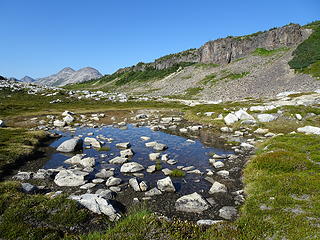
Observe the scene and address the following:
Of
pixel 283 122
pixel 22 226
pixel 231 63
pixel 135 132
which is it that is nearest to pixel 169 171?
pixel 22 226

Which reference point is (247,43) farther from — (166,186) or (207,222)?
(207,222)

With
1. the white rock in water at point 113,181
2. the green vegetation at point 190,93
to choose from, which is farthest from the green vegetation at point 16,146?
the green vegetation at point 190,93

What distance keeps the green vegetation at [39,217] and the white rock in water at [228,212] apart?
5577mm

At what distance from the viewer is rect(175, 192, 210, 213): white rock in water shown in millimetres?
10781

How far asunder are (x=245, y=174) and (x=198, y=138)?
12.8m

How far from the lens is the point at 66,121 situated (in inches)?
1554

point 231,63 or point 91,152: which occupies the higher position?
point 231,63

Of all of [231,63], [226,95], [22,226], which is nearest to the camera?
[22,226]

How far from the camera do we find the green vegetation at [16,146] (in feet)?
57.9

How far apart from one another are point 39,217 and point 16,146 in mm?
15201

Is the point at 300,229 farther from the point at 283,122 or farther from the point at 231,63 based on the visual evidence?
the point at 231,63

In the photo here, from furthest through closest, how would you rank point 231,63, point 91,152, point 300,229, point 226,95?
1. point 231,63
2. point 226,95
3. point 91,152
4. point 300,229

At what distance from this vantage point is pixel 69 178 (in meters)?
14.3

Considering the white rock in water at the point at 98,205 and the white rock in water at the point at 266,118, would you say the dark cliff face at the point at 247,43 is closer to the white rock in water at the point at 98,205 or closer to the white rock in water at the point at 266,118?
the white rock in water at the point at 266,118
